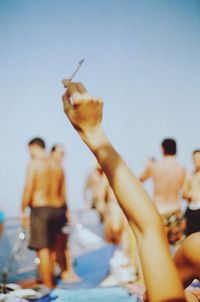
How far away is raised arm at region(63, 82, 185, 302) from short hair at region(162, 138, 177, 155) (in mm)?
4104

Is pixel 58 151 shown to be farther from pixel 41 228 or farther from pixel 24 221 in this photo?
pixel 41 228

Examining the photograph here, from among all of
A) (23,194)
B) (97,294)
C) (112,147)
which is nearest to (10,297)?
(97,294)

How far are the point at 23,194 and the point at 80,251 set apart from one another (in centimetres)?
301

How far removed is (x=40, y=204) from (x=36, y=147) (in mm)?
787

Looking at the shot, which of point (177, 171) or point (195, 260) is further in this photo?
point (177, 171)

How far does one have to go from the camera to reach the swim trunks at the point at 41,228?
4.66 meters

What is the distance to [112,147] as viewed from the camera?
0.85m

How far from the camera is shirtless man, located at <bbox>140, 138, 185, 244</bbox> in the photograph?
16.0 ft

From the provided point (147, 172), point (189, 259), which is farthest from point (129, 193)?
point (147, 172)

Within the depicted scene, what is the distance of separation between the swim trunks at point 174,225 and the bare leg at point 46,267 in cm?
167

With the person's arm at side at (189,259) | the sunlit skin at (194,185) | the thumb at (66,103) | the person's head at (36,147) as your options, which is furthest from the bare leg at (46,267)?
the thumb at (66,103)

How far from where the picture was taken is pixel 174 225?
15.7ft

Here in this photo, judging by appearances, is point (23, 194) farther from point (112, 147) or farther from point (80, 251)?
point (112, 147)

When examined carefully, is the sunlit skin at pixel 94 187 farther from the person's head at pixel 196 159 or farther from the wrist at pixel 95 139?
the wrist at pixel 95 139
